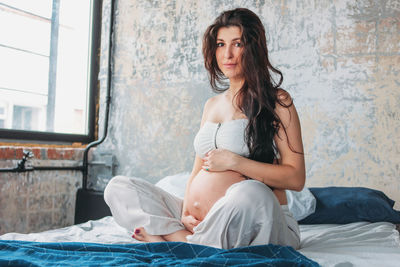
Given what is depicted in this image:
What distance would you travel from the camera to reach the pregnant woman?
1294 mm

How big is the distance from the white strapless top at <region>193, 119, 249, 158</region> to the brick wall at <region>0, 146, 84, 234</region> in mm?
1617

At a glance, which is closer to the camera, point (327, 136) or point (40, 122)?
point (327, 136)

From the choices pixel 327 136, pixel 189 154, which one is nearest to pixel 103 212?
pixel 189 154

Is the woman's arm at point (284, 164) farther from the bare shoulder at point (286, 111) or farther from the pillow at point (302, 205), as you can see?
the pillow at point (302, 205)

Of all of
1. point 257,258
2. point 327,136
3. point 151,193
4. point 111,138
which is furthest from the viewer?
point 111,138

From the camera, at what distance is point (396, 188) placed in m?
2.28

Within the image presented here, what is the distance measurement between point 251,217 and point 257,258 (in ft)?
0.49

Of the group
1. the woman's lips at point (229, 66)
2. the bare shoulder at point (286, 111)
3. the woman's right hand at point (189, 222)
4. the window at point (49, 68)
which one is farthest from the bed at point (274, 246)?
the window at point (49, 68)

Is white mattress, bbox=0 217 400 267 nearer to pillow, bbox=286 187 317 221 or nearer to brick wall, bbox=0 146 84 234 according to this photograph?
pillow, bbox=286 187 317 221

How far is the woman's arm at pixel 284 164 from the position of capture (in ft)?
4.95

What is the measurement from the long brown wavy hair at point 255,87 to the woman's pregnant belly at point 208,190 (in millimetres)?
135

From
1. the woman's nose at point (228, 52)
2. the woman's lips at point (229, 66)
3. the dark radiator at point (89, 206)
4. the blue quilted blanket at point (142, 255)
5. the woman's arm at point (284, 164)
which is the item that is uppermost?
the woman's nose at point (228, 52)

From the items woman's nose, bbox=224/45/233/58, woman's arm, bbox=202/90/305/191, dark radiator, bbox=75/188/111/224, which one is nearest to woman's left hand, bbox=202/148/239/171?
woman's arm, bbox=202/90/305/191

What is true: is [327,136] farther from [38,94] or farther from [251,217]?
[38,94]
